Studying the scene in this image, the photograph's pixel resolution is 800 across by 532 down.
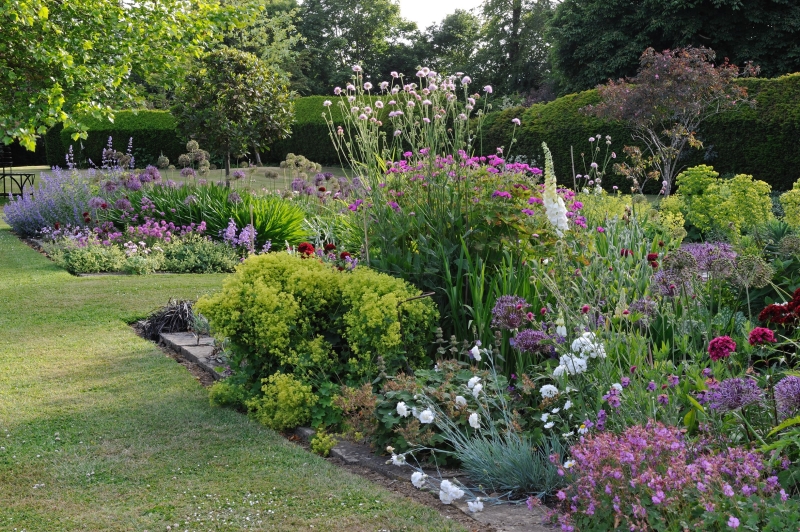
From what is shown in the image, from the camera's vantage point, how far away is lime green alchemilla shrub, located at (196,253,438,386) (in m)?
4.14

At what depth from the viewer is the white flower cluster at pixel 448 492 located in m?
2.91

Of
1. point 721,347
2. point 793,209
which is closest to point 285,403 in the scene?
point 721,347

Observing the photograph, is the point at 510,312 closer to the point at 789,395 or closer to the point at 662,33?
the point at 789,395

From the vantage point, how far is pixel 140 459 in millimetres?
3686

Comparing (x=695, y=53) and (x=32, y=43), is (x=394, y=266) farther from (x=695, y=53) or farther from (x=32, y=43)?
(x=695, y=53)

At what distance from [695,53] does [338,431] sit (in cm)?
1301

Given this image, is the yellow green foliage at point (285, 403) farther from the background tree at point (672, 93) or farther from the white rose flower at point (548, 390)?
the background tree at point (672, 93)

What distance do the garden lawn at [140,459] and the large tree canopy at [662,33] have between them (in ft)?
72.4

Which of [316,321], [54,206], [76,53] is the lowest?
[316,321]

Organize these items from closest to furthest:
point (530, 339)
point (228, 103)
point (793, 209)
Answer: point (530, 339)
point (793, 209)
point (228, 103)

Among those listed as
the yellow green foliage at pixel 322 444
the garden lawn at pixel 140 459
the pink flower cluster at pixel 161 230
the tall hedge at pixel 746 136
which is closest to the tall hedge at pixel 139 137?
the tall hedge at pixel 746 136

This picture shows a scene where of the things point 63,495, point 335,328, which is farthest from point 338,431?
point 63,495

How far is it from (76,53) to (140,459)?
861 cm

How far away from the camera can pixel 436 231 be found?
4.86 m
